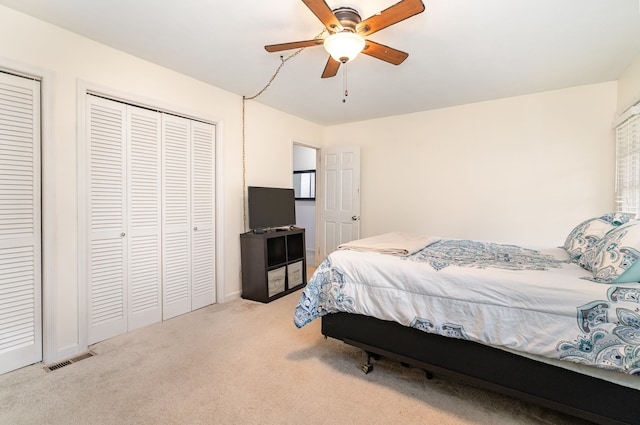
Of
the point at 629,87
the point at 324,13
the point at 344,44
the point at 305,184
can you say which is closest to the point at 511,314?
the point at 344,44

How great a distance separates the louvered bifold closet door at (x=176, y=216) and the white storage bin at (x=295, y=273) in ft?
3.93

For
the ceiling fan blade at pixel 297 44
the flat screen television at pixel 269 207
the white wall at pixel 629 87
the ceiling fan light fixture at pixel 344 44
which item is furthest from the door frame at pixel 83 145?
the white wall at pixel 629 87

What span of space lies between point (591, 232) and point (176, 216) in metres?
3.52

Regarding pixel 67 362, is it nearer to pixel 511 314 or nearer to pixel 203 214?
pixel 203 214

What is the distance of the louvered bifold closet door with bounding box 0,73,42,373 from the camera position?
2.06 m

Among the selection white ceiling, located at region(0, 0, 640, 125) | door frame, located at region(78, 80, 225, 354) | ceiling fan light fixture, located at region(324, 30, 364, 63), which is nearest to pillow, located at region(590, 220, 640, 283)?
white ceiling, located at region(0, 0, 640, 125)

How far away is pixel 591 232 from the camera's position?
83.6 inches

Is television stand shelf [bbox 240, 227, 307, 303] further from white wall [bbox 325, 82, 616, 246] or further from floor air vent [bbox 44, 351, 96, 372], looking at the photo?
floor air vent [bbox 44, 351, 96, 372]

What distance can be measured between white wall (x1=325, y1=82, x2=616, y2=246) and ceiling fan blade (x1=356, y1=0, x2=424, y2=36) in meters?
2.65

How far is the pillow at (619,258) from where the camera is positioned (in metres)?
1.43

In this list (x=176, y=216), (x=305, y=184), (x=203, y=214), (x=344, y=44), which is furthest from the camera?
(x=305, y=184)

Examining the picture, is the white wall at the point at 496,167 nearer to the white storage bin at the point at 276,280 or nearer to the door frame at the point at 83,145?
the white storage bin at the point at 276,280

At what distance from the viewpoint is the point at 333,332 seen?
2.24 meters

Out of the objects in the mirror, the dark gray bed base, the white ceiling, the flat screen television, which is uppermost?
the white ceiling
